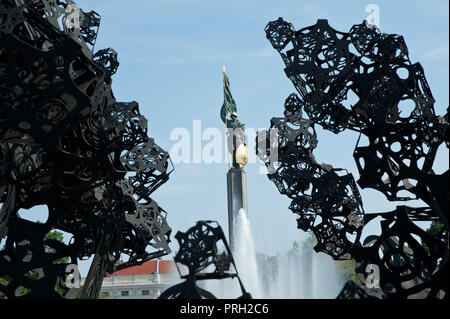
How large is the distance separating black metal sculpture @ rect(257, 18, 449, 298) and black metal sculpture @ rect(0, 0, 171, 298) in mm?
3573

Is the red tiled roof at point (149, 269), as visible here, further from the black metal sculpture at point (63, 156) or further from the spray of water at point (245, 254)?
the black metal sculpture at point (63, 156)

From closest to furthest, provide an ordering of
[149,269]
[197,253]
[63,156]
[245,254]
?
[197,253], [63,156], [245,254], [149,269]

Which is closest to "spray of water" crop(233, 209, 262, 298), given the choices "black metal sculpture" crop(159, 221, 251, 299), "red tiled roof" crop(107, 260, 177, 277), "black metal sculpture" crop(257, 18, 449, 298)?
"black metal sculpture" crop(257, 18, 449, 298)

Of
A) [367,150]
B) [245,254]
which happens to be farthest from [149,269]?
[367,150]

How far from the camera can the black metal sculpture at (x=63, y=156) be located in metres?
11.2

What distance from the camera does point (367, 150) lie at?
13734mm

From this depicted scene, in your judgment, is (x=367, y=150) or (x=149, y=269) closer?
(x=367, y=150)

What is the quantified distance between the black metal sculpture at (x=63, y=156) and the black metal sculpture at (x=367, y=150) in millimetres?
3573

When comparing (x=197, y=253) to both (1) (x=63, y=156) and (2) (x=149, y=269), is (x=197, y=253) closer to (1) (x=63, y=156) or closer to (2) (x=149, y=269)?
(1) (x=63, y=156)

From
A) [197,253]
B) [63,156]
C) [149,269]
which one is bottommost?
[197,253]

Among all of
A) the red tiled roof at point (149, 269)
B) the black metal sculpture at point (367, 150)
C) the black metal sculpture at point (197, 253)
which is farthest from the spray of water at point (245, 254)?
the red tiled roof at point (149, 269)

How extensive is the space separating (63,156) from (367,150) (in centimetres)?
590

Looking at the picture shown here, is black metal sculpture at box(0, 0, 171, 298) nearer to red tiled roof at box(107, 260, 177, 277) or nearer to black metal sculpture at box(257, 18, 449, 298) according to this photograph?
black metal sculpture at box(257, 18, 449, 298)

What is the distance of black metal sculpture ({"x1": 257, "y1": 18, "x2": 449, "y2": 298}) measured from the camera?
1283 centimetres
